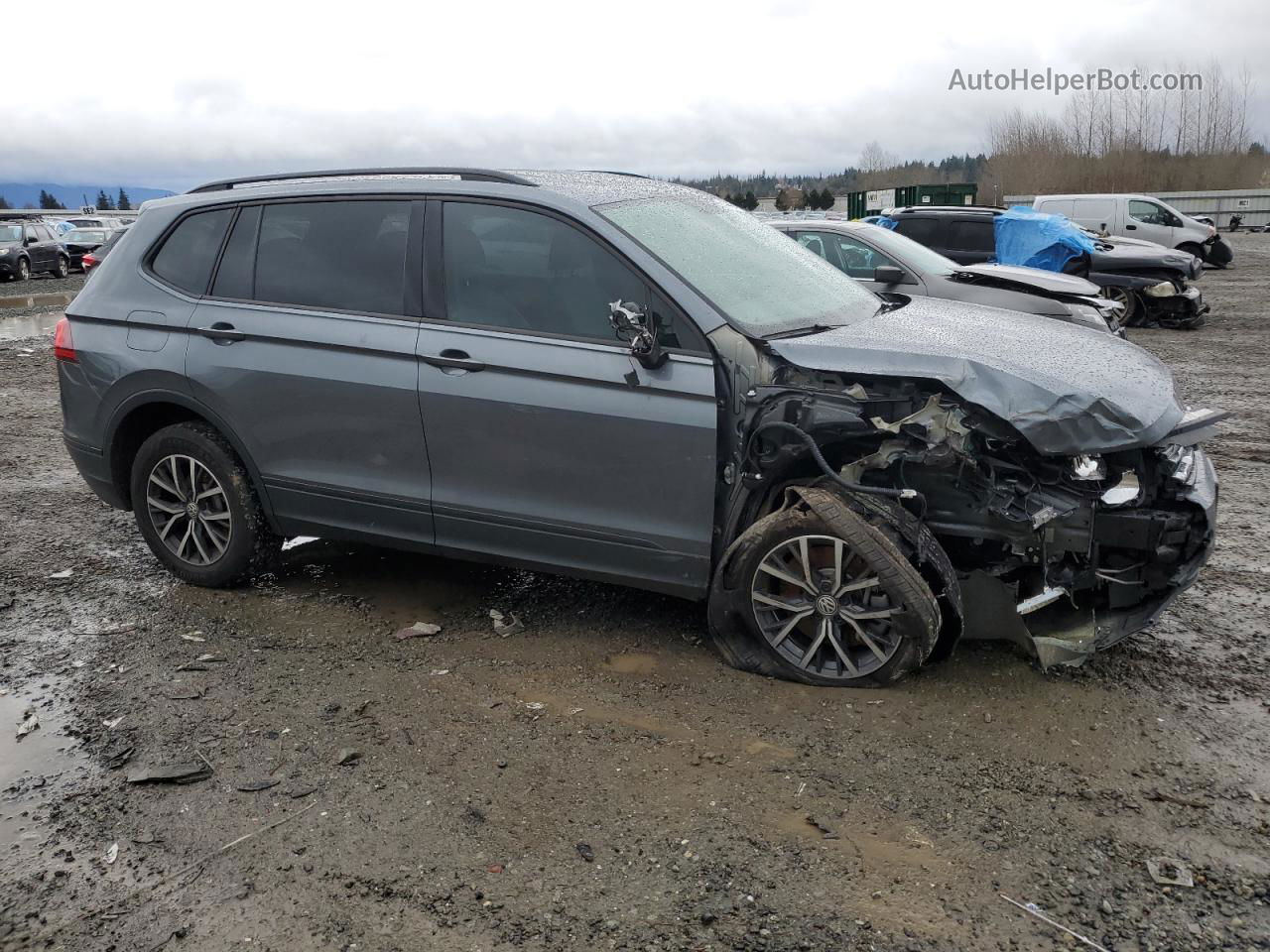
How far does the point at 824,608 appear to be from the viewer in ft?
13.2

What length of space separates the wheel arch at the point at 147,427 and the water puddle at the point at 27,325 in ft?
41.0

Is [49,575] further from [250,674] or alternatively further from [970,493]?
[970,493]

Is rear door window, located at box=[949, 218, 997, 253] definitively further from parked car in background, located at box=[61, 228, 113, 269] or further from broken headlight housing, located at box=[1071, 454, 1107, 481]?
parked car in background, located at box=[61, 228, 113, 269]

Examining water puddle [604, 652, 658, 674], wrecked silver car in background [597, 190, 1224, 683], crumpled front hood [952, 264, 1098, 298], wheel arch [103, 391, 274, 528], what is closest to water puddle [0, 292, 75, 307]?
crumpled front hood [952, 264, 1098, 298]

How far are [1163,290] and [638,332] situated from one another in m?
13.7

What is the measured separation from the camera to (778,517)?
3.99 meters

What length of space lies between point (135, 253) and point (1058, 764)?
4.57 metres

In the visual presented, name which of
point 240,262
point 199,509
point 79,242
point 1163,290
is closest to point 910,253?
point 240,262

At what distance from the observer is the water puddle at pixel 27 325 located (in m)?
16.6

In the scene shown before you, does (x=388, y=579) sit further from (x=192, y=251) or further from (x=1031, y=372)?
(x=1031, y=372)

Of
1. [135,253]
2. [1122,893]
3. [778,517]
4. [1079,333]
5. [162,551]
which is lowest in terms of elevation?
[1122,893]

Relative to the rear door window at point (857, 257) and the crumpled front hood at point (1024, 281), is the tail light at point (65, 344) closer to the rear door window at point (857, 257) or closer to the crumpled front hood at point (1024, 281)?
the rear door window at point (857, 257)

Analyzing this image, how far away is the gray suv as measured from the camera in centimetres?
387

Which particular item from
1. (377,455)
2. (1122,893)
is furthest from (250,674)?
(1122,893)
